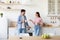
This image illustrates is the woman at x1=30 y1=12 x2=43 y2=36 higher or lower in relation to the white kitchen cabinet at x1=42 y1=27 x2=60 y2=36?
higher

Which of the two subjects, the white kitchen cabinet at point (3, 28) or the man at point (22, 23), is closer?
the man at point (22, 23)

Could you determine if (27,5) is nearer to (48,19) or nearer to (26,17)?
(26,17)

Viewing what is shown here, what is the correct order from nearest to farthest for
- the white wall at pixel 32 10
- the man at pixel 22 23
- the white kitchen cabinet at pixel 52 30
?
the man at pixel 22 23
the white kitchen cabinet at pixel 52 30
the white wall at pixel 32 10

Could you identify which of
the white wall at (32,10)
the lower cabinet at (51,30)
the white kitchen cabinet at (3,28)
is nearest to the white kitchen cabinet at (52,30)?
the lower cabinet at (51,30)

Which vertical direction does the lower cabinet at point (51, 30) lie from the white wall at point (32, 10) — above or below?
below

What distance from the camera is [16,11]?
7074 mm

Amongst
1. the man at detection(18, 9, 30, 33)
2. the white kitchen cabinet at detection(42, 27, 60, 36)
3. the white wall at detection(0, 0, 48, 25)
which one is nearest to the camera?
the man at detection(18, 9, 30, 33)

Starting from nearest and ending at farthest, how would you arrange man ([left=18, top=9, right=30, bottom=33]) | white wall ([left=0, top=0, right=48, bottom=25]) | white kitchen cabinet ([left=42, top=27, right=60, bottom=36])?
man ([left=18, top=9, right=30, bottom=33])
white kitchen cabinet ([left=42, top=27, right=60, bottom=36])
white wall ([left=0, top=0, right=48, bottom=25])

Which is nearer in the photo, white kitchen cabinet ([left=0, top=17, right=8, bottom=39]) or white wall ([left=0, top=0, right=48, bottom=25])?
white kitchen cabinet ([left=0, top=17, right=8, bottom=39])

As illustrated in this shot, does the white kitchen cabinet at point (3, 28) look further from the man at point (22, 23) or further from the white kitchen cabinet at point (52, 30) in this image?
the white kitchen cabinet at point (52, 30)

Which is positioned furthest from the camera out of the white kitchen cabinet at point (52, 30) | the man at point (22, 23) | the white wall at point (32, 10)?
the white wall at point (32, 10)

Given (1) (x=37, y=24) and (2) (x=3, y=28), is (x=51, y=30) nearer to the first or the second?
(1) (x=37, y=24)

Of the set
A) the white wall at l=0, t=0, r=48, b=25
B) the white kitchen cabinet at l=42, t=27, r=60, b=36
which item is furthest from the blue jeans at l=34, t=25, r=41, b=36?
the white wall at l=0, t=0, r=48, b=25

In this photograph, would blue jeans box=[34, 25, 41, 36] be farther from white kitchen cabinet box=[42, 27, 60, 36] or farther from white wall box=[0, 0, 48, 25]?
white wall box=[0, 0, 48, 25]
